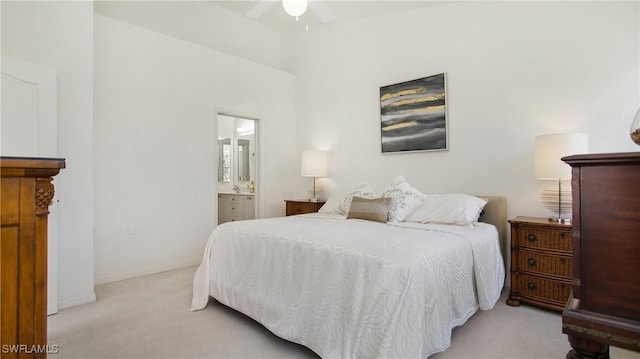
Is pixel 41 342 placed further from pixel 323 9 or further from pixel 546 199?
pixel 546 199

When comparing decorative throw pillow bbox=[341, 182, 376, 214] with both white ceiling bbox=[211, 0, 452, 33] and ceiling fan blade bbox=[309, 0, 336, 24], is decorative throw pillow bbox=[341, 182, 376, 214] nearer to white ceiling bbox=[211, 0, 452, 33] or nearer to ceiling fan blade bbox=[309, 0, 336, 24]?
ceiling fan blade bbox=[309, 0, 336, 24]

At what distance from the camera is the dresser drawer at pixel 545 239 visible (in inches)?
98.3

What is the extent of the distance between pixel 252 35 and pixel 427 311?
4.89 metres

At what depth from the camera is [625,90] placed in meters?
2.64

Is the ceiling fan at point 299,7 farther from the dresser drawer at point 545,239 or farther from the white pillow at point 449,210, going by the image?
the dresser drawer at point 545,239

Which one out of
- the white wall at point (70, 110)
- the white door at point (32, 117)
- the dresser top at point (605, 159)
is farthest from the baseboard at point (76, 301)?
the dresser top at point (605, 159)

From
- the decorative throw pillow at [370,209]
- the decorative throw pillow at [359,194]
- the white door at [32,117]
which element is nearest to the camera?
the white door at [32,117]

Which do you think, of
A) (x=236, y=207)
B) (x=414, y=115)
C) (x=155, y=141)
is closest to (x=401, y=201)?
(x=414, y=115)

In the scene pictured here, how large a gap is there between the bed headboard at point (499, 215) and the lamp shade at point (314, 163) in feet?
7.12

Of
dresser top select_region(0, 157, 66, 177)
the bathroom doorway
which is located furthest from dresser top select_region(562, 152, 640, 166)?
the bathroom doorway

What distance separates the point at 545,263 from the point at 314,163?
288 cm

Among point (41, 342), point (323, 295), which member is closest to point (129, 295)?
point (323, 295)

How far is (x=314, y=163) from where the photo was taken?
461cm

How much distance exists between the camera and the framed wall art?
368cm
